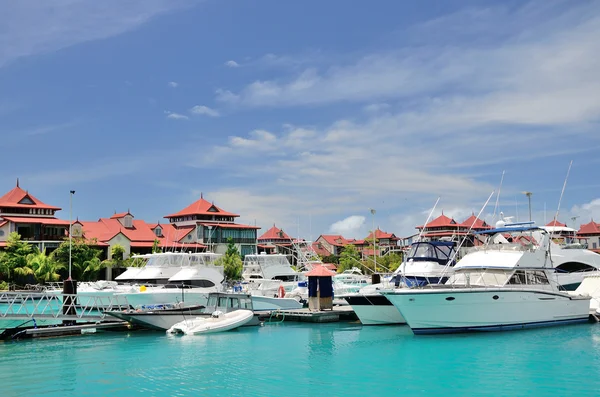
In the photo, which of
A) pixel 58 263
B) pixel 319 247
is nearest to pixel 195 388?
pixel 58 263

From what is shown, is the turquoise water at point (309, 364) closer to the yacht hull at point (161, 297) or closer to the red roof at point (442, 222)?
the yacht hull at point (161, 297)

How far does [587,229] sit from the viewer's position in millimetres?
107438

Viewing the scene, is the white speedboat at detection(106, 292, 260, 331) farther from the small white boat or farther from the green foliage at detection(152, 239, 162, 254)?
the green foliage at detection(152, 239, 162, 254)

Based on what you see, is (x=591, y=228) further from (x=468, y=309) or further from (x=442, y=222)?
(x=468, y=309)

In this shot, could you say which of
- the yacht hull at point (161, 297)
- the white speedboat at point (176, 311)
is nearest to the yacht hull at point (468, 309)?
the white speedboat at point (176, 311)

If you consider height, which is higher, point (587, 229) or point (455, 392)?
point (587, 229)

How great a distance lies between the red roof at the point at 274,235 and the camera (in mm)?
114062

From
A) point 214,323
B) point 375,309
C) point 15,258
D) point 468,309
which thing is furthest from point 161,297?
point 15,258

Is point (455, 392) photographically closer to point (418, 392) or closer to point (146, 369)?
point (418, 392)

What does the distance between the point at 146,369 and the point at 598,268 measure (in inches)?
1417

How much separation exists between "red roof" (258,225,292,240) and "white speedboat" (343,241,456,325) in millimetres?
77328

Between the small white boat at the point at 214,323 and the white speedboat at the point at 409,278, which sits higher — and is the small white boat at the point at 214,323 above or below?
below

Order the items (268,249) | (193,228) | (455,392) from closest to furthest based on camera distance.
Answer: (455,392) < (193,228) < (268,249)

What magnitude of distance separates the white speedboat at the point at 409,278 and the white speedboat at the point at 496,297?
184 centimetres
